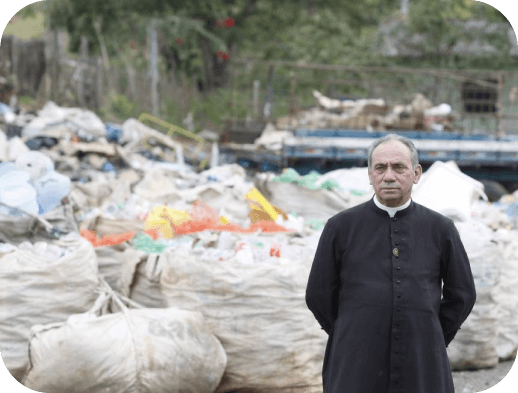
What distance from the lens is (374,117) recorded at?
11.0 meters

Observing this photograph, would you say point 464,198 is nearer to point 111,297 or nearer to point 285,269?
point 285,269

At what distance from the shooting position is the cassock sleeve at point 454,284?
2561 millimetres

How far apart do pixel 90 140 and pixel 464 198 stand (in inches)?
218

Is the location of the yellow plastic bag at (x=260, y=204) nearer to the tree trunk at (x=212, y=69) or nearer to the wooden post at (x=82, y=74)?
the wooden post at (x=82, y=74)

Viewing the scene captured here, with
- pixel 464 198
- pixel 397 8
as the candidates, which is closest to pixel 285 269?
pixel 464 198

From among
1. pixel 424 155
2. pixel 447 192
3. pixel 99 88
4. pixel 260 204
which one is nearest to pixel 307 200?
pixel 260 204

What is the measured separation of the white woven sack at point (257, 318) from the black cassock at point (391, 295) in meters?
1.35

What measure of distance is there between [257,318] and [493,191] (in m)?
6.03

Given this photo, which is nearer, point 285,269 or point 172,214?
point 285,269

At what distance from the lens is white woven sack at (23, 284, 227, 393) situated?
3.59 m

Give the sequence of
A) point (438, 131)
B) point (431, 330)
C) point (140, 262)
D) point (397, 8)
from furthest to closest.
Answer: point (397, 8), point (438, 131), point (140, 262), point (431, 330)

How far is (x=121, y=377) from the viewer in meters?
3.65

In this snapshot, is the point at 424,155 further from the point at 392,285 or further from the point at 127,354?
the point at 392,285

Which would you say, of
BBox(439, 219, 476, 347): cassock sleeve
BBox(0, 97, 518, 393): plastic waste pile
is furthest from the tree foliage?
BBox(439, 219, 476, 347): cassock sleeve
